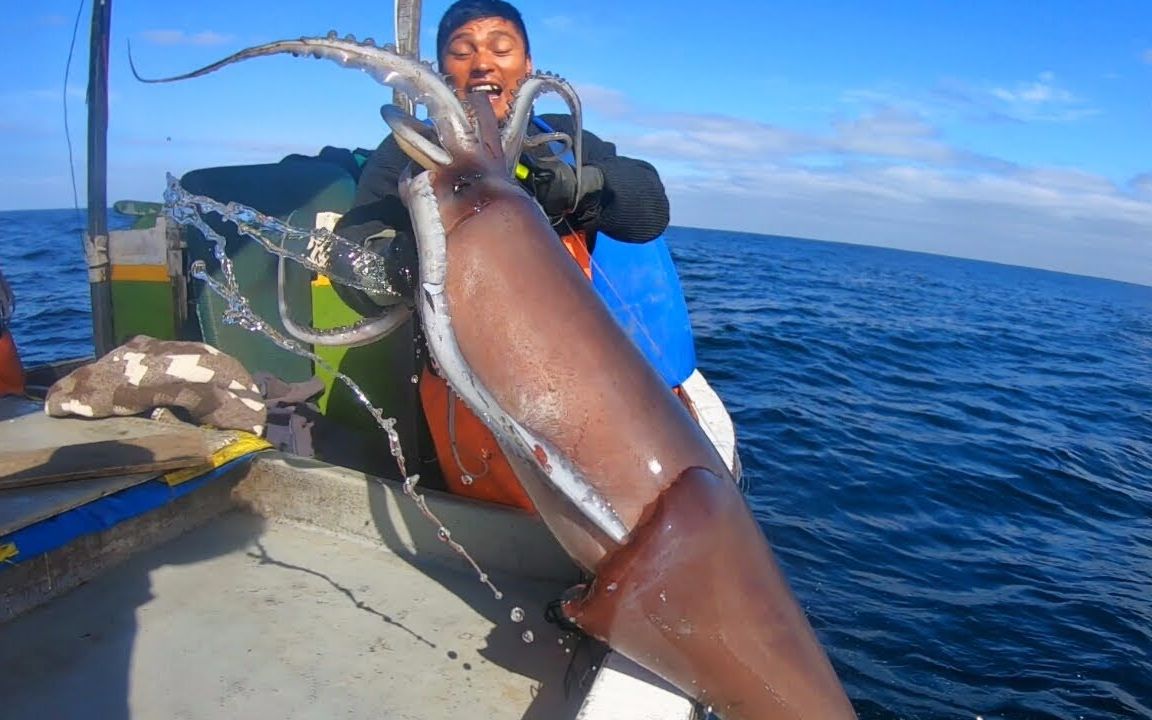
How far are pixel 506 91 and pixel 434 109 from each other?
1311 millimetres

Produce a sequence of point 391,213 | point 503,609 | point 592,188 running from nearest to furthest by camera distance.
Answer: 1. point 503,609
2. point 592,188
3. point 391,213

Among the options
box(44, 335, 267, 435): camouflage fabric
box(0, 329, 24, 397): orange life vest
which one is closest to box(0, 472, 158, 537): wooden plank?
box(44, 335, 267, 435): camouflage fabric

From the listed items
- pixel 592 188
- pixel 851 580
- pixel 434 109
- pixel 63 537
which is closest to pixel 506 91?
pixel 592 188

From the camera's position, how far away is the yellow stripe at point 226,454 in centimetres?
285

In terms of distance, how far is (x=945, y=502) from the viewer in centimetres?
698

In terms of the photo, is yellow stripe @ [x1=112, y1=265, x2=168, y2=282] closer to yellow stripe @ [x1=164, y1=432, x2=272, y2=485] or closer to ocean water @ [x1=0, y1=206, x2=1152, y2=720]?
yellow stripe @ [x1=164, y1=432, x2=272, y2=485]

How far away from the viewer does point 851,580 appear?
530 centimetres

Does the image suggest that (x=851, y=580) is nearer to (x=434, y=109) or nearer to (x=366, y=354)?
(x=366, y=354)

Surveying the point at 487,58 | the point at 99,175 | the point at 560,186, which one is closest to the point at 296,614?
the point at 560,186

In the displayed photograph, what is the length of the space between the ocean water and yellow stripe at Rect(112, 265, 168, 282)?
241 cm

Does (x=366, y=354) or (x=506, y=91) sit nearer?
(x=506, y=91)

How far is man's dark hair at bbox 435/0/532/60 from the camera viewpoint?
3305 millimetres

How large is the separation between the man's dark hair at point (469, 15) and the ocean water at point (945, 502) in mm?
3656

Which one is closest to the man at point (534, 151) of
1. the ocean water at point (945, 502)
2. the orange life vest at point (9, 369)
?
the orange life vest at point (9, 369)
